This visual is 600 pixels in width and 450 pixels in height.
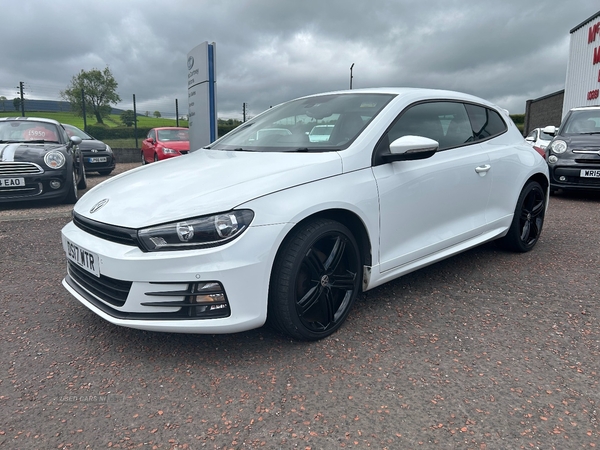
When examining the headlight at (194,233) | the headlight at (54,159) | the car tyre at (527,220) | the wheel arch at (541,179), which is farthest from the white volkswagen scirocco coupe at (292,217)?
the headlight at (54,159)

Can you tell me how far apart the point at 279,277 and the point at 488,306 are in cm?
155

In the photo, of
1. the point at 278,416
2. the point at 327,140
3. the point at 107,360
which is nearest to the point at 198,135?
the point at 327,140

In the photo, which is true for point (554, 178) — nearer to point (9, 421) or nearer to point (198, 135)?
point (198, 135)

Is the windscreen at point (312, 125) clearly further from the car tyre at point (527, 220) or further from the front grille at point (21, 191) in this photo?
the front grille at point (21, 191)

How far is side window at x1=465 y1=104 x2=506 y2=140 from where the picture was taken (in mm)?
3691

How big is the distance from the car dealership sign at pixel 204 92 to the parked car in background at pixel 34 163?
6.53 ft

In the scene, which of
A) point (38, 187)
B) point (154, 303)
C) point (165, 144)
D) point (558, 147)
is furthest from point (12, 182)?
point (558, 147)

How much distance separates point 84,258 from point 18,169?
4.88 metres

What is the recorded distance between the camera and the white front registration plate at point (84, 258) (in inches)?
92.7

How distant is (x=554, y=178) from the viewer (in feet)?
25.2

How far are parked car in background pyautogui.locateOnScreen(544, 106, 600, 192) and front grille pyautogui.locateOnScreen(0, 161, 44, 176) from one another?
25.7 feet

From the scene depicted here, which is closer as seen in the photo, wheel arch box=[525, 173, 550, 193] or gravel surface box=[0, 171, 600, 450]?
gravel surface box=[0, 171, 600, 450]

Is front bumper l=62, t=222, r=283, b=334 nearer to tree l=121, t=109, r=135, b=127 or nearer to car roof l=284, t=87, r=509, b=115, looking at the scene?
car roof l=284, t=87, r=509, b=115

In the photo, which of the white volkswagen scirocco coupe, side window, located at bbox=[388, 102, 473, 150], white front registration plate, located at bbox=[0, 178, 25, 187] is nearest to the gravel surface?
the white volkswagen scirocco coupe
